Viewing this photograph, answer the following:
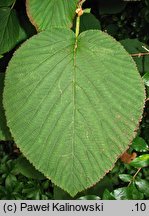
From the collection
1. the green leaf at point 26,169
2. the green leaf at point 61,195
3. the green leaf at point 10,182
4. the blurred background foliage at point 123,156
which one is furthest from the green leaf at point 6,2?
the green leaf at point 10,182

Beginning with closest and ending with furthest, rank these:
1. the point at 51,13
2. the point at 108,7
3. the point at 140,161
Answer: the point at 51,13
the point at 140,161
the point at 108,7

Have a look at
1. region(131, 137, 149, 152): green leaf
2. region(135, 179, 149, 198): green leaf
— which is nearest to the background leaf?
region(131, 137, 149, 152): green leaf

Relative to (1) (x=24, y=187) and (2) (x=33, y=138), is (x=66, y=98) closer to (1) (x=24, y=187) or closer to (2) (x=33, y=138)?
(2) (x=33, y=138)

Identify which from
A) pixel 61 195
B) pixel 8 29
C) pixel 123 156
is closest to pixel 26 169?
pixel 61 195

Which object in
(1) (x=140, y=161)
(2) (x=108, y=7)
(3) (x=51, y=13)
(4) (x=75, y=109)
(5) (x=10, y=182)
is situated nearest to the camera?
(4) (x=75, y=109)

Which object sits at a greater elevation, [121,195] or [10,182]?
[121,195]

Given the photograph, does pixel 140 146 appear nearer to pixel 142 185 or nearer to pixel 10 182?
pixel 142 185

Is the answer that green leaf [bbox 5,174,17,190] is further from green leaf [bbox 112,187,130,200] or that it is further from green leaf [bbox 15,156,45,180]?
green leaf [bbox 112,187,130,200]
